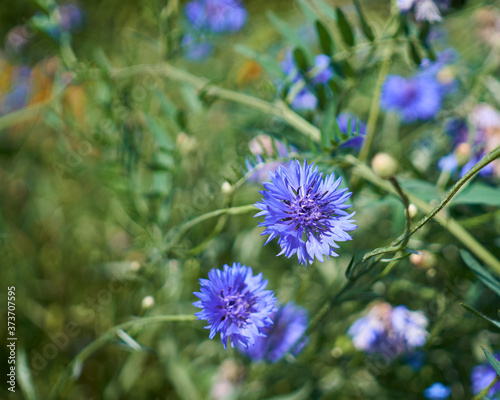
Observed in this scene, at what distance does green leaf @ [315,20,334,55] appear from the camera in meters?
0.85

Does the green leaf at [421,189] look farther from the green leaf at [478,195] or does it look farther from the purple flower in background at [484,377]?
the purple flower in background at [484,377]

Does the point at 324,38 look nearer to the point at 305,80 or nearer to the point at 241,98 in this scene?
the point at 305,80

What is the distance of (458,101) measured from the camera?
4.24ft

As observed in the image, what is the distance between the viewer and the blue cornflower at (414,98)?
118 cm

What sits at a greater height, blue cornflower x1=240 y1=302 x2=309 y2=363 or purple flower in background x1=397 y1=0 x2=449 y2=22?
purple flower in background x1=397 y1=0 x2=449 y2=22

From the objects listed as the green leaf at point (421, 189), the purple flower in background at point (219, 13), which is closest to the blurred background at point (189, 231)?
the green leaf at point (421, 189)

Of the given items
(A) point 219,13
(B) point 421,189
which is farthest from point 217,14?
(B) point 421,189

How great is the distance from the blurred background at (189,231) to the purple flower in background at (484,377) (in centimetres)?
5

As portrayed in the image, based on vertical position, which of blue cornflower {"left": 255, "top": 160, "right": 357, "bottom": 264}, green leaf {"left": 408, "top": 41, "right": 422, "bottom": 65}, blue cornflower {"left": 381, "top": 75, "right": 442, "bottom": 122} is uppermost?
blue cornflower {"left": 255, "top": 160, "right": 357, "bottom": 264}

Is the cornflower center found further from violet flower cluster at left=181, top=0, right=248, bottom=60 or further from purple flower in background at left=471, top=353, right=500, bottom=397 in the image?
violet flower cluster at left=181, top=0, right=248, bottom=60

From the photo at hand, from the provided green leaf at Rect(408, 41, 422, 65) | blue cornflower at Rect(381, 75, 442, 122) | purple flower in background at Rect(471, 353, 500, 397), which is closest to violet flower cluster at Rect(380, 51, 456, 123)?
blue cornflower at Rect(381, 75, 442, 122)

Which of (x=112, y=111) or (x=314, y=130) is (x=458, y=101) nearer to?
(x=314, y=130)

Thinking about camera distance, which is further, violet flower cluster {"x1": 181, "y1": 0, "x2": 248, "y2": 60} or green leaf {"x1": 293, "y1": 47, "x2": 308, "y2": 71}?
violet flower cluster {"x1": 181, "y1": 0, "x2": 248, "y2": 60}

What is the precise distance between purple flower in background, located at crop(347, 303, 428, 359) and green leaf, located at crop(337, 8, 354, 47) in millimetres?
470
